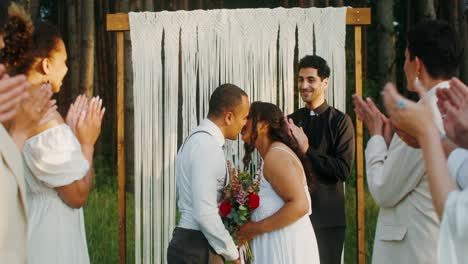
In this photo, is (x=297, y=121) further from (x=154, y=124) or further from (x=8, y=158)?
(x=8, y=158)

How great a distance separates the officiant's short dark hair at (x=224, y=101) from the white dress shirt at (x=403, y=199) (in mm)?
1244

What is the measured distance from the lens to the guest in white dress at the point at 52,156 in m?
3.67

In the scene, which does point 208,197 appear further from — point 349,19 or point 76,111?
point 349,19

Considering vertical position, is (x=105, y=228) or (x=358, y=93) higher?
(x=358, y=93)

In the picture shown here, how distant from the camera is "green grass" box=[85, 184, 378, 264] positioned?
30.3ft

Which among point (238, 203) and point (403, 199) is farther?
point (238, 203)

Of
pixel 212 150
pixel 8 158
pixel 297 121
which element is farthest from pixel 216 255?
pixel 8 158

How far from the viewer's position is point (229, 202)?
4977 mm

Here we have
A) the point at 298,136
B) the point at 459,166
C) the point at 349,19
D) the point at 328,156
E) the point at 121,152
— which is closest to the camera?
the point at 459,166

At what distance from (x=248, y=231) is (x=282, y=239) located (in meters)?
0.22

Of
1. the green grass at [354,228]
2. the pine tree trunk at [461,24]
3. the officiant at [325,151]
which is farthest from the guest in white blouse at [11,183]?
the pine tree trunk at [461,24]

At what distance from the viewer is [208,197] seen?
4.63 m

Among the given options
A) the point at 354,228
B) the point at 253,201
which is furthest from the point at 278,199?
the point at 354,228

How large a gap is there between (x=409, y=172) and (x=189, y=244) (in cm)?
154
